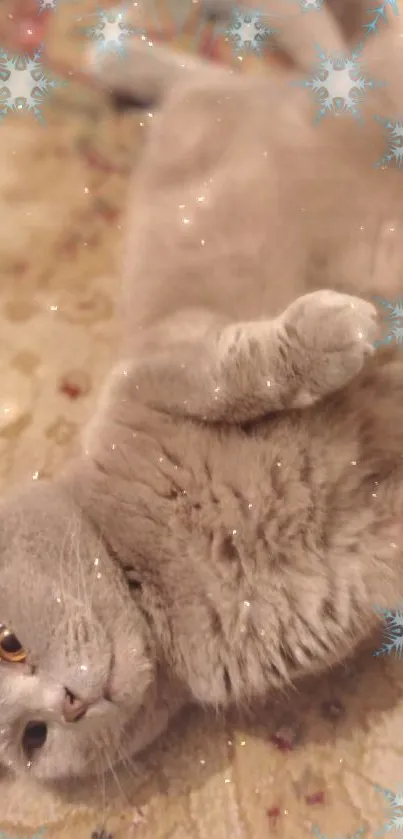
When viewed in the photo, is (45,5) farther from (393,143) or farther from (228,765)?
(228,765)

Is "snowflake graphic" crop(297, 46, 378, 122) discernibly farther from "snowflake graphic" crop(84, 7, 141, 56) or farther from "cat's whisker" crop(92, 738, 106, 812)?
"cat's whisker" crop(92, 738, 106, 812)

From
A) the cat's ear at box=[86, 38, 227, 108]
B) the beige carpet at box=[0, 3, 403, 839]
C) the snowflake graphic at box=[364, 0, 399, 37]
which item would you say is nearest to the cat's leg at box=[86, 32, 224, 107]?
the cat's ear at box=[86, 38, 227, 108]

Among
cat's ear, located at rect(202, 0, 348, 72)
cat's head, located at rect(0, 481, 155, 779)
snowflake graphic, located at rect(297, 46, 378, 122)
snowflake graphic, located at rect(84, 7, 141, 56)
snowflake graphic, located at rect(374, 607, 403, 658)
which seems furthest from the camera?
snowflake graphic, located at rect(84, 7, 141, 56)

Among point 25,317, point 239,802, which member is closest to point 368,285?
point 25,317

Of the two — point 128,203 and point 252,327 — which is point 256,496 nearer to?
point 252,327

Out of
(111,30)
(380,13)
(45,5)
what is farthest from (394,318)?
(45,5)
